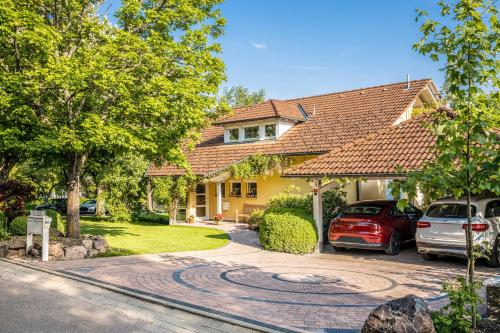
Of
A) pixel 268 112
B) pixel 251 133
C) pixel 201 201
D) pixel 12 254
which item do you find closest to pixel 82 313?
pixel 12 254

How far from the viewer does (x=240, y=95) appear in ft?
256

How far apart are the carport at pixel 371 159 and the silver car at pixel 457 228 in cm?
169

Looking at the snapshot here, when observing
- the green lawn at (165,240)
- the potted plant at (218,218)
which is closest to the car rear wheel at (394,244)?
the green lawn at (165,240)

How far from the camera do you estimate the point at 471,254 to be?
5.80 metres

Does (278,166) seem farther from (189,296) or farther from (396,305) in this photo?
(396,305)

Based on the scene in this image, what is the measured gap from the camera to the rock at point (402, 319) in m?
5.07

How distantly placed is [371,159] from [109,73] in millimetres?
8751

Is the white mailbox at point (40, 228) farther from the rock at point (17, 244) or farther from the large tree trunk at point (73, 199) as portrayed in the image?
the large tree trunk at point (73, 199)

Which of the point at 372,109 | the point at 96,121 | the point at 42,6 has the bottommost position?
the point at 96,121

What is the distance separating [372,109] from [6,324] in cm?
2141

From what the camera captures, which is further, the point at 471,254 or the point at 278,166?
the point at 278,166

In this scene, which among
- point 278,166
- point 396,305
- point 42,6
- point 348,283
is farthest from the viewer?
point 278,166

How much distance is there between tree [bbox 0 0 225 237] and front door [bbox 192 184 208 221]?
11357 mm

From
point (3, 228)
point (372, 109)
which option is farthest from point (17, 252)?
point (372, 109)
